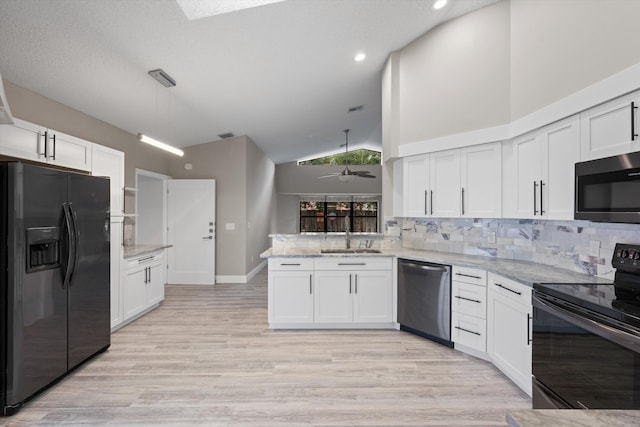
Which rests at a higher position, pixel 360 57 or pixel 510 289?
pixel 360 57

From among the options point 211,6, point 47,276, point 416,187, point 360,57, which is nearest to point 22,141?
point 47,276

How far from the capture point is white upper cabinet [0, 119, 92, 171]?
241 cm

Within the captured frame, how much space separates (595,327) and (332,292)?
245 cm

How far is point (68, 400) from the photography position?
7.41ft

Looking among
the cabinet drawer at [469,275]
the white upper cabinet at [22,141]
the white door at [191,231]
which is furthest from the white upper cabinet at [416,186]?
the white door at [191,231]

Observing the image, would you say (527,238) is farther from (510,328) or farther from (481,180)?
(510,328)

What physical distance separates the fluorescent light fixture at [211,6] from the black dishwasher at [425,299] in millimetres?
2867

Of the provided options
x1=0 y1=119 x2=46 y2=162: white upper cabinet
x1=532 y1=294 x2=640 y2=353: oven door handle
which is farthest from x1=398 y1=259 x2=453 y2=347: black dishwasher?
x1=0 y1=119 x2=46 y2=162: white upper cabinet

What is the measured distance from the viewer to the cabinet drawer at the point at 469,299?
2.81 metres

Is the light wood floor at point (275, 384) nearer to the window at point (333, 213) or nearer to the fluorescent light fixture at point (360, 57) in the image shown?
the fluorescent light fixture at point (360, 57)

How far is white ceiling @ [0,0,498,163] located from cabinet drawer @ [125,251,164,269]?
1.94 meters

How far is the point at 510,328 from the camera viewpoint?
2443 millimetres

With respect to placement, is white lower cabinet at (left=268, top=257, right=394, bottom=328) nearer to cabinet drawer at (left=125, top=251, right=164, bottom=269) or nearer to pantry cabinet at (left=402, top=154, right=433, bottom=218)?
pantry cabinet at (left=402, top=154, right=433, bottom=218)

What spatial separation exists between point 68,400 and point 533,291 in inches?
133
